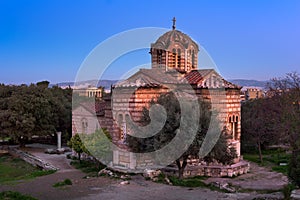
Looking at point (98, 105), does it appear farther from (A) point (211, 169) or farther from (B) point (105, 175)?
(A) point (211, 169)

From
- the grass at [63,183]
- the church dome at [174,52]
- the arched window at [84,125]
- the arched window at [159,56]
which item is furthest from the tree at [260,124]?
the grass at [63,183]

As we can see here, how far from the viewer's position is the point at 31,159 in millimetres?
29188

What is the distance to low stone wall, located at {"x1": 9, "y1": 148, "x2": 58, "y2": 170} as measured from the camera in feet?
84.1

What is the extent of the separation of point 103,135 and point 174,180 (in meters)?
6.33

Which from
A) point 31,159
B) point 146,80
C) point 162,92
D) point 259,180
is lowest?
point 31,159

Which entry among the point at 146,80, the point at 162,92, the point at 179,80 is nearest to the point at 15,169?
the point at 146,80

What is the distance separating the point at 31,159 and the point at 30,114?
5.13 m

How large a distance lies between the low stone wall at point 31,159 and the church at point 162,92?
4.31m

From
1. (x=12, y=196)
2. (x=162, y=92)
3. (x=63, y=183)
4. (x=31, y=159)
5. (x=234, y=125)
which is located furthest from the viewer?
(x=31, y=159)

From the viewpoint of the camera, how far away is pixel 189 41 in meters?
27.7

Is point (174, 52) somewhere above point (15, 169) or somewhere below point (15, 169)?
above

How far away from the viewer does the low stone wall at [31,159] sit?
1009 inches

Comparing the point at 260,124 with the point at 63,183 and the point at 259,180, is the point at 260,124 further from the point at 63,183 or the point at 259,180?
the point at 63,183

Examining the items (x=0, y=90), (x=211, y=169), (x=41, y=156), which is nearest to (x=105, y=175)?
(x=211, y=169)
